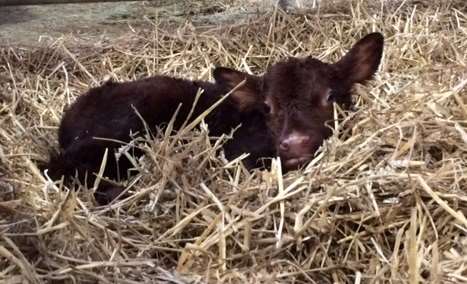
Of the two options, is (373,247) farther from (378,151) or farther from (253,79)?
(253,79)

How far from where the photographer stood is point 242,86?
201 inches

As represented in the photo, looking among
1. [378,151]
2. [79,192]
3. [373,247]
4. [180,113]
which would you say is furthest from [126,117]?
[373,247]

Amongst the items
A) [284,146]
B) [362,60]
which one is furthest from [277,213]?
[362,60]

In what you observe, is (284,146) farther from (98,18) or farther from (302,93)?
(98,18)

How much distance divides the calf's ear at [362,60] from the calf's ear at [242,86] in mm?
509

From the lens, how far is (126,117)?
15.8 feet

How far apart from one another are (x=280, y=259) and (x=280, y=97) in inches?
61.3

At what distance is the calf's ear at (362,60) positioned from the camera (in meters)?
5.16

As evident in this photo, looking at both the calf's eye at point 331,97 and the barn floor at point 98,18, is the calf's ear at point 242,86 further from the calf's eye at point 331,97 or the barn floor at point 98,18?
the barn floor at point 98,18

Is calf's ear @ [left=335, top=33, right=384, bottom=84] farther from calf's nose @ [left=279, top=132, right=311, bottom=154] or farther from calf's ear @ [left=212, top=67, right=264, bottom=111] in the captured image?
calf's nose @ [left=279, top=132, right=311, bottom=154]

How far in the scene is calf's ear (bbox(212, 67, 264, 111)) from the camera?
5117 millimetres

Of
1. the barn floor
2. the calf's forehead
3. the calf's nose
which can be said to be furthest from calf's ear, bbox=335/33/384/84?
the barn floor

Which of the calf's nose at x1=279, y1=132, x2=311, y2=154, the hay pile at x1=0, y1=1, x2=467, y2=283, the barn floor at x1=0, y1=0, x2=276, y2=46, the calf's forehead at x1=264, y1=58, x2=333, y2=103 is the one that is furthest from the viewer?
the barn floor at x1=0, y1=0, x2=276, y2=46

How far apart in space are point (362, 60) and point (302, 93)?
0.56 metres
